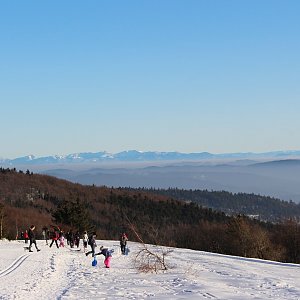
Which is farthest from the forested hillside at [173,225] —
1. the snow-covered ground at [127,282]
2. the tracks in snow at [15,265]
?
the tracks in snow at [15,265]

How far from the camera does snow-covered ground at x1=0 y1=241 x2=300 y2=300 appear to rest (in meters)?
16.7

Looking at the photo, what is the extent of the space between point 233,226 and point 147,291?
58.5 metres

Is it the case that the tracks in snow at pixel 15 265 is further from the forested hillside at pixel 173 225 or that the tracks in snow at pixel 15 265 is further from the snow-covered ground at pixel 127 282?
the forested hillside at pixel 173 225

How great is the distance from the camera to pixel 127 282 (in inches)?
791

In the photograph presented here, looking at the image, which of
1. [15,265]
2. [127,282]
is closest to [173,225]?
[15,265]

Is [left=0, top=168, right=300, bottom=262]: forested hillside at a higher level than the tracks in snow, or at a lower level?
lower

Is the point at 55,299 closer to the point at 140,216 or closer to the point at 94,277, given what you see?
the point at 94,277

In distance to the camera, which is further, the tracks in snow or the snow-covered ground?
the tracks in snow

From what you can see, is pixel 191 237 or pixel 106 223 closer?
pixel 191 237

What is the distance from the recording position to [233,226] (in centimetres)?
7406

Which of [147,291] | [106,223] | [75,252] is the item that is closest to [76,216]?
[75,252]

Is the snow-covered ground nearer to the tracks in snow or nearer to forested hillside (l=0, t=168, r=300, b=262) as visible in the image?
the tracks in snow

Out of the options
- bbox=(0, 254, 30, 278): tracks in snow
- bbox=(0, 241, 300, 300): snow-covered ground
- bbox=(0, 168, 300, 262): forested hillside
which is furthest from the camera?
bbox=(0, 168, 300, 262): forested hillside

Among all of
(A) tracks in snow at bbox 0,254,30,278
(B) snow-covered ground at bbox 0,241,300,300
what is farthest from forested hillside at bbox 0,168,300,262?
(A) tracks in snow at bbox 0,254,30,278
